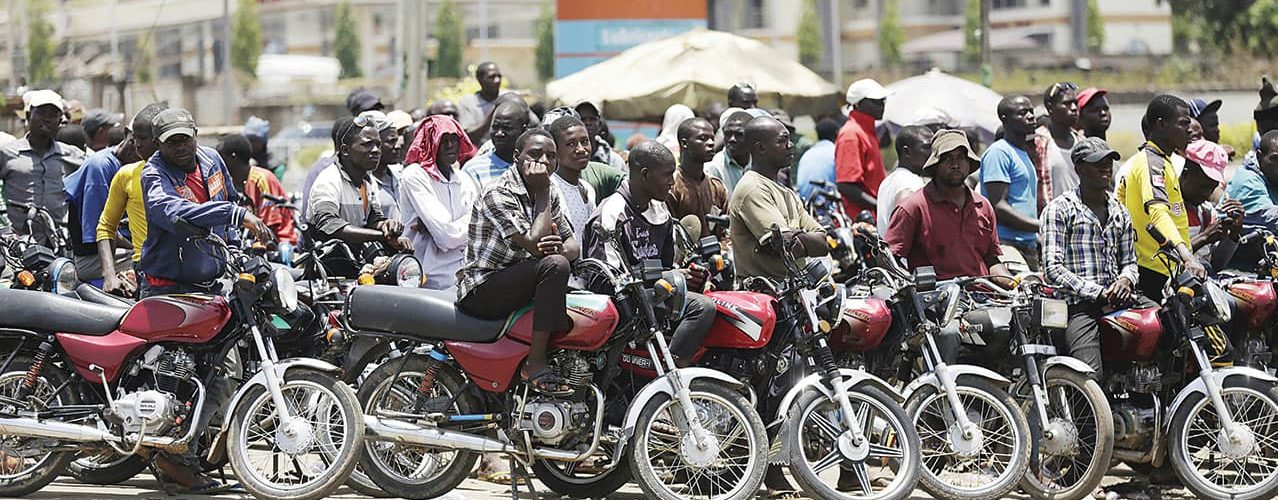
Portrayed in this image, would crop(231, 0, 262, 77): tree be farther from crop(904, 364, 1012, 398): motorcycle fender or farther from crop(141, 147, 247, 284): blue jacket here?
crop(904, 364, 1012, 398): motorcycle fender

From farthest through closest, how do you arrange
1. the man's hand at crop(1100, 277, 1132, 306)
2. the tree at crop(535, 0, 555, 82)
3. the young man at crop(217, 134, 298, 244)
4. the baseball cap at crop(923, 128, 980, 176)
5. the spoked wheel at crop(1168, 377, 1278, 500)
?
the tree at crop(535, 0, 555, 82) → the young man at crop(217, 134, 298, 244) → the baseball cap at crop(923, 128, 980, 176) → the man's hand at crop(1100, 277, 1132, 306) → the spoked wheel at crop(1168, 377, 1278, 500)

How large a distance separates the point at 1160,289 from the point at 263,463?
4.39 m

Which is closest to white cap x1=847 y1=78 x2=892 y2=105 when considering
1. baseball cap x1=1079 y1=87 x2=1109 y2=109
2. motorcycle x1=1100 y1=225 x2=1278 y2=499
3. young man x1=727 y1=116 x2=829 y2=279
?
baseball cap x1=1079 y1=87 x2=1109 y2=109

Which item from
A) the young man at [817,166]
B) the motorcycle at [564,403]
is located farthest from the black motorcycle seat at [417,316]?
the young man at [817,166]

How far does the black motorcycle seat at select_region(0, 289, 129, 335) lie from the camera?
7730 mm

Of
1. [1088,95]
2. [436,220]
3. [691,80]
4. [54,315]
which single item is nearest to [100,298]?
[54,315]

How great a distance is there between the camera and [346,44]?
3342 inches

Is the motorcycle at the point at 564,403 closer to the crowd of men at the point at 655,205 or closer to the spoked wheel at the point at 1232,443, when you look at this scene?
the crowd of men at the point at 655,205

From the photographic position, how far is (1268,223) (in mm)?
8734

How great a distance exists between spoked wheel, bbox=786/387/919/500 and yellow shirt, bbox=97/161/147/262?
127 inches

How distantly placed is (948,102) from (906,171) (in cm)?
660

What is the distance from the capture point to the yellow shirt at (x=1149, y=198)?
27.0 ft

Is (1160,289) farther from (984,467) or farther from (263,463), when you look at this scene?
(263,463)

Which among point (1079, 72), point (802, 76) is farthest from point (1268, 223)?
point (1079, 72)
